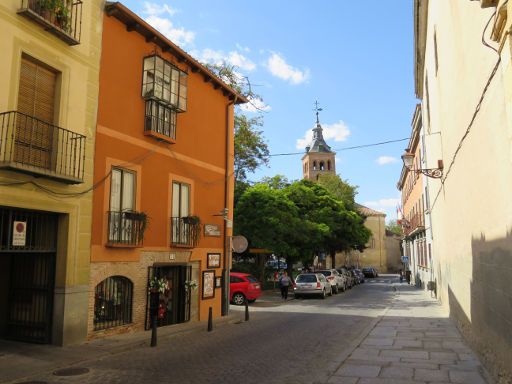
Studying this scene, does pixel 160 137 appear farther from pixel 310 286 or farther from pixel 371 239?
pixel 371 239

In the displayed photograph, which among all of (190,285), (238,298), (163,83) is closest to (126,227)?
(190,285)

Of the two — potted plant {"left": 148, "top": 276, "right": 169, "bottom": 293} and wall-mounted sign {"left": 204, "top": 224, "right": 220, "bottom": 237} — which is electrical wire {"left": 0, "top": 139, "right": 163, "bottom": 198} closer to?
potted plant {"left": 148, "top": 276, "right": 169, "bottom": 293}

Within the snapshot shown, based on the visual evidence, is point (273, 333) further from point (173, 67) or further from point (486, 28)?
point (486, 28)

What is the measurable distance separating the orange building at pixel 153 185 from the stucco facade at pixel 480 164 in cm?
816

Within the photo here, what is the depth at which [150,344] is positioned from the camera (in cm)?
1152

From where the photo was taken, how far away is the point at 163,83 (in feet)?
46.5

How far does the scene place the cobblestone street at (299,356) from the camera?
825 centimetres

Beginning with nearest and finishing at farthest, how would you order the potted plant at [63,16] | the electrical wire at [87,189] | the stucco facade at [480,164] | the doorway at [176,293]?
1. the stucco facade at [480,164]
2. the electrical wire at [87,189]
3. the potted plant at [63,16]
4. the doorway at [176,293]

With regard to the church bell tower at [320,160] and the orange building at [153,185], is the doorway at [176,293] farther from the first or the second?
the church bell tower at [320,160]

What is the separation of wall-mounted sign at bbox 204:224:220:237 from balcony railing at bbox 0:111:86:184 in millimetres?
6155

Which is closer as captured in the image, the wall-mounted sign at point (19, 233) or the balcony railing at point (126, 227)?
the wall-mounted sign at point (19, 233)

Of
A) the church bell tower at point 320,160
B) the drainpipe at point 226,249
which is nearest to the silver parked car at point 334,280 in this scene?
the drainpipe at point 226,249

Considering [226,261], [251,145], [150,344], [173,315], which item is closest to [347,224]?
[251,145]

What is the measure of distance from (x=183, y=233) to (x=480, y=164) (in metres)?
9.62
